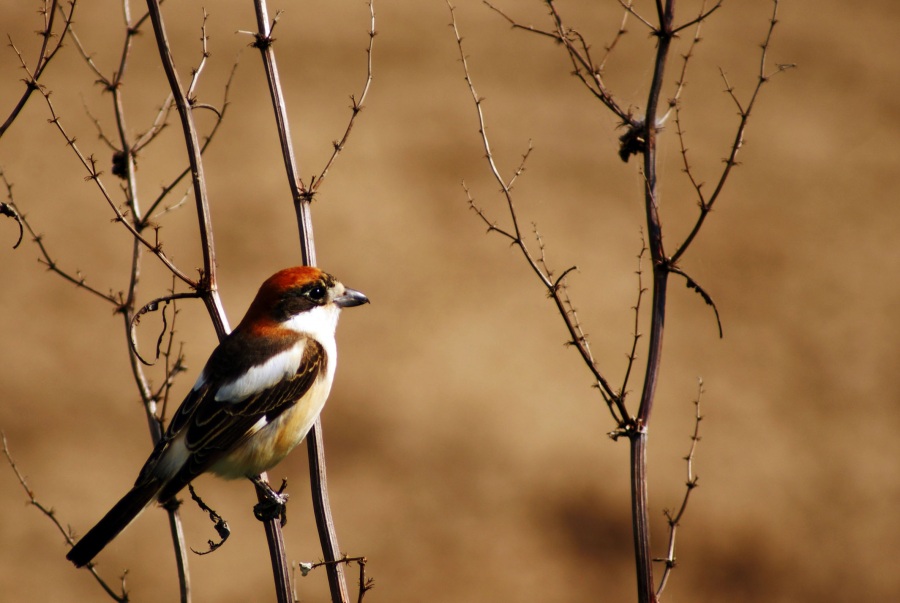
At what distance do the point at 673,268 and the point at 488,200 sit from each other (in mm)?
10216

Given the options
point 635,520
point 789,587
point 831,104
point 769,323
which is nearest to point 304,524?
point 789,587

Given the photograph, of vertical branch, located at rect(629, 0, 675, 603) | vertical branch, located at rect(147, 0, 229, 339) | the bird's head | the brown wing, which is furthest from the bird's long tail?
vertical branch, located at rect(629, 0, 675, 603)

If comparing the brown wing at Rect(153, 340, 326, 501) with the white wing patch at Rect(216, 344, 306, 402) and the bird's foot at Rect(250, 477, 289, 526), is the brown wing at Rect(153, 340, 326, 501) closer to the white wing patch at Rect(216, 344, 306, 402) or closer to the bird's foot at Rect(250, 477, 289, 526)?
the white wing patch at Rect(216, 344, 306, 402)

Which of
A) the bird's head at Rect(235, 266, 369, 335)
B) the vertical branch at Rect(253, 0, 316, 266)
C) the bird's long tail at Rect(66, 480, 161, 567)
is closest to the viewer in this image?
the vertical branch at Rect(253, 0, 316, 266)

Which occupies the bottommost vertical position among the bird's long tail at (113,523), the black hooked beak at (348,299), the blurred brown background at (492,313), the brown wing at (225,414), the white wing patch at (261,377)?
the bird's long tail at (113,523)

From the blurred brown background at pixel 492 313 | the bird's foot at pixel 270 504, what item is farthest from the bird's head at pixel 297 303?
the blurred brown background at pixel 492 313

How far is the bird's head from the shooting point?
15.0ft

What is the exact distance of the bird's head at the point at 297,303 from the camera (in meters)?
4.56

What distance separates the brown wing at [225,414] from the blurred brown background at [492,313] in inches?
189

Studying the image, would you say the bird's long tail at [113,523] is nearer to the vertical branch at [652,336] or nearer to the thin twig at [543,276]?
the thin twig at [543,276]

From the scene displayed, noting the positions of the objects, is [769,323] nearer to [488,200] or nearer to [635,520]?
[488,200]

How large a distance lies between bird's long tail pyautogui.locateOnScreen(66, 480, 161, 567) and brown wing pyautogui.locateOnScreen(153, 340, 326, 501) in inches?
9.6

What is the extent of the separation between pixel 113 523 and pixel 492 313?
8.23m

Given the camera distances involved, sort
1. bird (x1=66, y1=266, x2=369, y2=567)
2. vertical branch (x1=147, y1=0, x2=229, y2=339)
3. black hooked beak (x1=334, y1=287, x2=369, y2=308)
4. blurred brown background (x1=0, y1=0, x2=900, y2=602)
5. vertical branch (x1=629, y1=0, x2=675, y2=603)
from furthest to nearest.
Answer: blurred brown background (x1=0, y1=0, x2=900, y2=602) < black hooked beak (x1=334, y1=287, x2=369, y2=308) < bird (x1=66, y1=266, x2=369, y2=567) < vertical branch (x1=147, y1=0, x2=229, y2=339) < vertical branch (x1=629, y1=0, x2=675, y2=603)
